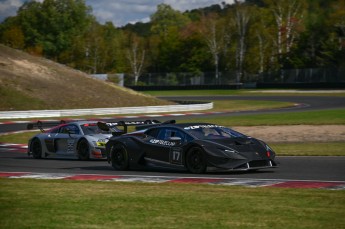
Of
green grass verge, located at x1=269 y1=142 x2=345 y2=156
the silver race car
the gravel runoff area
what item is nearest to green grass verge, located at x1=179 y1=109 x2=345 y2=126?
the gravel runoff area

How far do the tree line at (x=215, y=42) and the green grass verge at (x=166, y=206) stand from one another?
77043 mm

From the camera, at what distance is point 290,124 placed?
3397 centimetres

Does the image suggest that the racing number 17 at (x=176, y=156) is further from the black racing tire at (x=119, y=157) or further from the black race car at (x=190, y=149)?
the black racing tire at (x=119, y=157)

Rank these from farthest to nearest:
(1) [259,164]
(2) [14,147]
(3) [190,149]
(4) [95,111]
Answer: (4) [95,111]
(2) [14,147]
(3) [190,149]
(1) [259,164]

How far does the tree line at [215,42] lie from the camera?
306 feet

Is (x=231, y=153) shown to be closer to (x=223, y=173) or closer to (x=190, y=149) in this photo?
(x=223, y=173)

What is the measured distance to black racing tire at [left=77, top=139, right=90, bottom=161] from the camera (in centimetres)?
2186

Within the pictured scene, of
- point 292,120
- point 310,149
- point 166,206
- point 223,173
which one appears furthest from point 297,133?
point 166,206

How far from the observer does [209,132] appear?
1719 centimetres

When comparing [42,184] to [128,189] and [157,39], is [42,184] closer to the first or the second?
[128,189]

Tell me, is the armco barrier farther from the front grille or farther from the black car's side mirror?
the front grille

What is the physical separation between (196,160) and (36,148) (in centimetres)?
802

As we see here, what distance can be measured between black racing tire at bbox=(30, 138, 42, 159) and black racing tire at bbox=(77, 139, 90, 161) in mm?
1642

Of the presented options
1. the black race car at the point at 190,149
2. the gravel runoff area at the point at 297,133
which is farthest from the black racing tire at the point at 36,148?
the gravel runoff area at the point at 297,133
